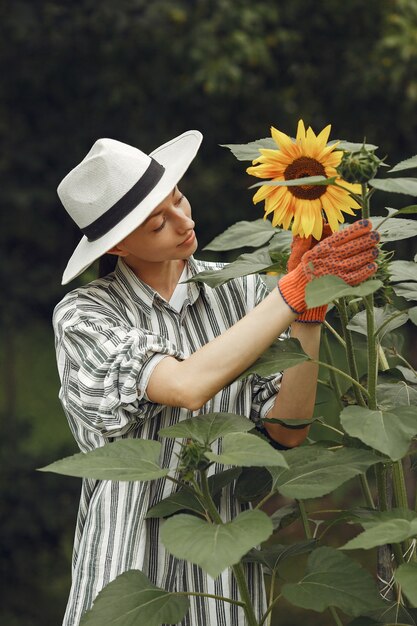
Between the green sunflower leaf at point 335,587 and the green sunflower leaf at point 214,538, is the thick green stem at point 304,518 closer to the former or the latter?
the green sunflower leaf at point 335,587

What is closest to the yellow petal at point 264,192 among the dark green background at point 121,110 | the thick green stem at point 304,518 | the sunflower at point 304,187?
the sunflower at point 304,187

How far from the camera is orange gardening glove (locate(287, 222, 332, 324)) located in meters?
1.68

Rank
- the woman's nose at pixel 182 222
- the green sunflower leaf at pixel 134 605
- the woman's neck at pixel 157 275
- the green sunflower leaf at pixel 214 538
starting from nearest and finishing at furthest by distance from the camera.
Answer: the green sunflower leaf at pixel 214 538 → the green sunflower leaf at pixel 134 605 → the woman's nose at pixel 182 222 → the woman's neck at pixel 157 275

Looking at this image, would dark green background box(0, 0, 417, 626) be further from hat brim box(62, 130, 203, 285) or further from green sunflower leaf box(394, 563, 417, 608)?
green sunflower leaf box(394, 563, 417, 608)

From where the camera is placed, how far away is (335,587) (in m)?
1.52

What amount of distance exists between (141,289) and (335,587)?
0.62 m

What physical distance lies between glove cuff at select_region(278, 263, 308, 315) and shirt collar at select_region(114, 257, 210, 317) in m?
0.33

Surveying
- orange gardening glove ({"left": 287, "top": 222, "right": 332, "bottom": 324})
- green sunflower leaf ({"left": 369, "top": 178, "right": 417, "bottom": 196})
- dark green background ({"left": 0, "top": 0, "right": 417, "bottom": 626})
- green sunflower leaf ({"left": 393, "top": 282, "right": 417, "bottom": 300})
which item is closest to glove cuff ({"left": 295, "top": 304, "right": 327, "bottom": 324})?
orange gardening glove ({"left": 287, "top": 222, "right": 332, "bottom": 324})

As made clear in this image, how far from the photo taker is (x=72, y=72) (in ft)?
19.1

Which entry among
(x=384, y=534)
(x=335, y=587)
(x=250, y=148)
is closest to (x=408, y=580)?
(x=384, y=534)

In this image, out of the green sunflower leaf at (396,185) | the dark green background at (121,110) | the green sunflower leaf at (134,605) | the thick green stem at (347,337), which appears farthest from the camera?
the dark green background at (121,110)

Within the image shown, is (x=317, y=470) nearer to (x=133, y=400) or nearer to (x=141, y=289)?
(x=133, y=400)

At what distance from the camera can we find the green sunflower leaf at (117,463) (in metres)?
1.42

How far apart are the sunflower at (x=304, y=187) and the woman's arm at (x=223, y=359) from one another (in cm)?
11
